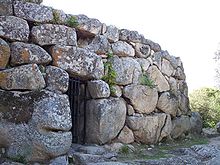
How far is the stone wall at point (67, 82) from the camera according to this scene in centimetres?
544

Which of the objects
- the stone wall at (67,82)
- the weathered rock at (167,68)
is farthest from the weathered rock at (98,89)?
the weathered rock at (167,68)

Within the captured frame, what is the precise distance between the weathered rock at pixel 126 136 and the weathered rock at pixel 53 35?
210 centimetres

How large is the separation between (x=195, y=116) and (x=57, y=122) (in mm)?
5193

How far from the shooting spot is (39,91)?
562 centimetres

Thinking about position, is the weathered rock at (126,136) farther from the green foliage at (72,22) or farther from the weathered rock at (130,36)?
the green foliage at (72,22)

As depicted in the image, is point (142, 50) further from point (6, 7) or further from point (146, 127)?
point (6, 7)

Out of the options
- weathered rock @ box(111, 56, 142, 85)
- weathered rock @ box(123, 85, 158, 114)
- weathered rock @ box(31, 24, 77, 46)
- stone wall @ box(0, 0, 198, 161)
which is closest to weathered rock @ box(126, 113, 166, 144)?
stone wall @ box(0, 0, 198, 161)

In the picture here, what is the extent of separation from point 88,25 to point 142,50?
1607 mm

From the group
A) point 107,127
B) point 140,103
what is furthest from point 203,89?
point 107,127

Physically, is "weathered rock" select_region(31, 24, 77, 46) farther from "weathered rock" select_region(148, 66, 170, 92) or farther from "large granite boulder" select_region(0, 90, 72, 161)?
"weathered rock" select_region(148, 66, 170, 92)

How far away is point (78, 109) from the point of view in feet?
22.7

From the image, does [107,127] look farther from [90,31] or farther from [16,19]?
[16,19]

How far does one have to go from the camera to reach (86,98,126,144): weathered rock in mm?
6543

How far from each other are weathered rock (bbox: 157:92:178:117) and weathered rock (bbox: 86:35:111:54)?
193 centimetres
